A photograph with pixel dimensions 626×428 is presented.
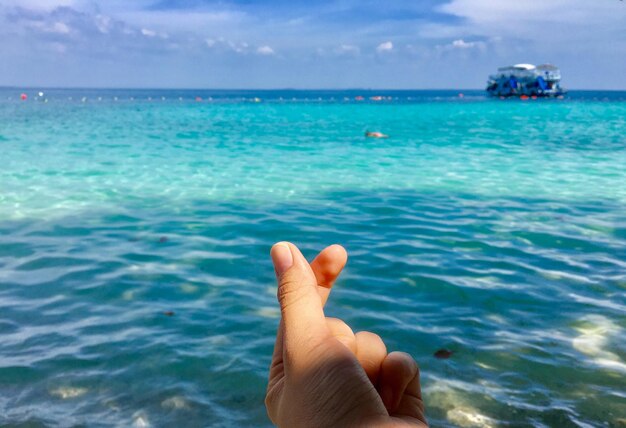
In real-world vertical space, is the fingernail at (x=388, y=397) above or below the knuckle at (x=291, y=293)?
below

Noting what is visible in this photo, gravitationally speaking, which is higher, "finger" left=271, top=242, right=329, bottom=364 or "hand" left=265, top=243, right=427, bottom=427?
"finger" left=271, top=242, right=329, bottom=364

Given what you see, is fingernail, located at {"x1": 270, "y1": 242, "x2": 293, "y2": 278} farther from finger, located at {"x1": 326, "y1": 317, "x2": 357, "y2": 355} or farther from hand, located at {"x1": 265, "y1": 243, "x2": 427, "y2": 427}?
finger, located at {"x1": 326, "y1": 317, "x2": 357, "y2": 355}

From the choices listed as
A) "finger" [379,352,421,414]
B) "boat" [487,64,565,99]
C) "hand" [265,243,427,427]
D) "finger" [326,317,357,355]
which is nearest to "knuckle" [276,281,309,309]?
"hand" [265,243,427,427]

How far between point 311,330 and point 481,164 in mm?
18784

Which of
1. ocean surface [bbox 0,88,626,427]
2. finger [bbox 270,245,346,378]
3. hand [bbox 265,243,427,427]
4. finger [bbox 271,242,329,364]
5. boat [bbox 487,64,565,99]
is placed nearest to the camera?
hand [bbox 265,243,427,427]

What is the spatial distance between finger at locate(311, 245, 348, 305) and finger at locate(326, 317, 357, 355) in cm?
8

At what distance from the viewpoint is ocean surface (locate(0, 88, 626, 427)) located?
464 centimetres

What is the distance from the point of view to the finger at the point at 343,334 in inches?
53.3

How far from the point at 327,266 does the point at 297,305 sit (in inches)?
6.8

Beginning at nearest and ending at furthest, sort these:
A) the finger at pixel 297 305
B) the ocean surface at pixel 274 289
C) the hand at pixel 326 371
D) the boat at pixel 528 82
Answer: the hand at pixel 326 371 → the finger at pixel 297 305 → the ocean surface at pixel 274 289 → the boat at pixel 528 82

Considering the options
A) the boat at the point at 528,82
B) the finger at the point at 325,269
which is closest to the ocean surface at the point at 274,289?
the finger at the point at 325,269

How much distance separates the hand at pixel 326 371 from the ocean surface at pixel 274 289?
3208 millimetres

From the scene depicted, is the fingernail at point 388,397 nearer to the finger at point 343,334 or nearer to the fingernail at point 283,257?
the finger at point 343,334

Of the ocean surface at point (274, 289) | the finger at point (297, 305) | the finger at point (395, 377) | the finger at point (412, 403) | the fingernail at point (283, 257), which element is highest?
the fingernail at point (283, 257)
